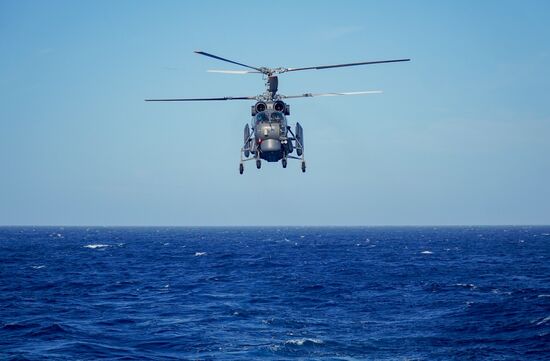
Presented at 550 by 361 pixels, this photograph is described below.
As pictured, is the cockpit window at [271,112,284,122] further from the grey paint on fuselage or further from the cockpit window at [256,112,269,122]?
the cockpit window at [256,112,269,122]

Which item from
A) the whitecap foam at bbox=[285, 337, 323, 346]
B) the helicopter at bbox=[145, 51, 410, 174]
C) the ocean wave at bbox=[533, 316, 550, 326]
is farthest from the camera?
the ocean wave at bbox=[533, 316, 550, 326]

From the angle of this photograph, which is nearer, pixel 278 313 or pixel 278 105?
pixel 278 105

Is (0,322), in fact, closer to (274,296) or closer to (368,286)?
(274,296)

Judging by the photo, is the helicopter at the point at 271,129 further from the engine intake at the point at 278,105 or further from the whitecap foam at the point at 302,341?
the whitecap foam at the point at 302,341

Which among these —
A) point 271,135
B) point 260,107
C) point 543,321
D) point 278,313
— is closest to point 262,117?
point 260,107

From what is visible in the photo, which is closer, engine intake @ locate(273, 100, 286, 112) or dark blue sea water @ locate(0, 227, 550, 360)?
engine intake @ locate(273, 100, 286, 112)

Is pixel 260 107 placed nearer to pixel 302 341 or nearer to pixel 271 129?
pixel 271 129

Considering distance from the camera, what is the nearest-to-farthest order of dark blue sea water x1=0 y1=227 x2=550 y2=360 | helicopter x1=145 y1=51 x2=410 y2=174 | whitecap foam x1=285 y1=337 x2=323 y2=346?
helicopter x1=145 y1=51 x2=410 y2=174 < dark blue sea water x1=0 y1=227 x2=550 y2=360 < whitecap foam x1=285 y1=337 x2=323 y2=346

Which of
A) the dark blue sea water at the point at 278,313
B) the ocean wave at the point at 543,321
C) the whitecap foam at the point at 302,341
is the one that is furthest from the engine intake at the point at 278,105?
the ocean wave at the point at 543,321

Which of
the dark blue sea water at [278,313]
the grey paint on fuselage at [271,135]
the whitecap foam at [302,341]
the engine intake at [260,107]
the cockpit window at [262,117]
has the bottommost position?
the whitecap foam at [302,341]

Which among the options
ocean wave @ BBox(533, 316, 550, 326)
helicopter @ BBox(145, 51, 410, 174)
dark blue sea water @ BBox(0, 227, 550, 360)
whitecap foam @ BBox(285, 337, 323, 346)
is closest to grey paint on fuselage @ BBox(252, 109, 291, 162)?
helicopter @ BBox(145, 51, 410, 174)

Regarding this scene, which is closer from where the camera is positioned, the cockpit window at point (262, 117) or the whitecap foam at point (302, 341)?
the cockpit window at point (262, 117)

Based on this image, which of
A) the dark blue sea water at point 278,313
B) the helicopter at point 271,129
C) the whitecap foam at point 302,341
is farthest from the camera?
the whitecap foam at point 302,341

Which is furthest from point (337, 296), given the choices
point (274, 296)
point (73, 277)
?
point (73, 277)
